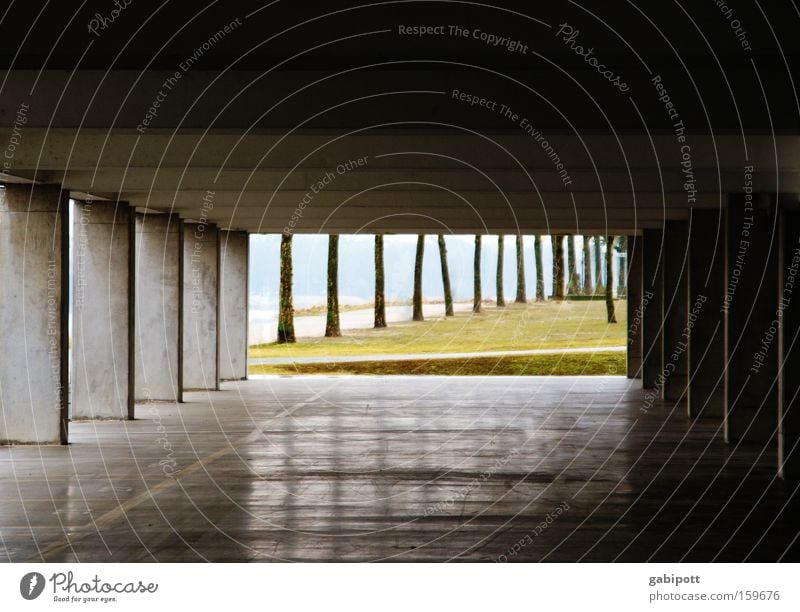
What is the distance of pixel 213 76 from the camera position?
13.3 meters

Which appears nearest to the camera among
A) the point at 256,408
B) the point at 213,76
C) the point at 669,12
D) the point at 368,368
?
the point at 669,12

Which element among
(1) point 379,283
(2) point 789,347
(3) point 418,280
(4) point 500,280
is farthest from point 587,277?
(2) point 789,347

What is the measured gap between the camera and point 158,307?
30969 mm

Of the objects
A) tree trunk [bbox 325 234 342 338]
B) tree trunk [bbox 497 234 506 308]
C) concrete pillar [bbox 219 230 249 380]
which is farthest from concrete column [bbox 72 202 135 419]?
tree trunk [bbox 497 234 506 308]

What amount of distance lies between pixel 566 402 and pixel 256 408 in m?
9.01

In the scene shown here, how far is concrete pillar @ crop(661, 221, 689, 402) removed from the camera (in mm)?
31969

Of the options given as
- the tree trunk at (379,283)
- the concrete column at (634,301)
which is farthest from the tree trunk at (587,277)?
the concrete column at (634,301)

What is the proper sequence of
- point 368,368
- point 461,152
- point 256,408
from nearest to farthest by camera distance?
point 461,152
point 256,408
point 368,368

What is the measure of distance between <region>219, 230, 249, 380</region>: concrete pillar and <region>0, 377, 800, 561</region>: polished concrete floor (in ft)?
37.6

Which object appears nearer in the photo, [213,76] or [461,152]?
[213,76]

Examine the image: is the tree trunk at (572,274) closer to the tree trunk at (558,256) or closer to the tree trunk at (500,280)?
the tree trunk at (500,280)

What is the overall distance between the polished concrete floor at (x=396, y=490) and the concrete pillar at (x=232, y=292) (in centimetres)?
1146
